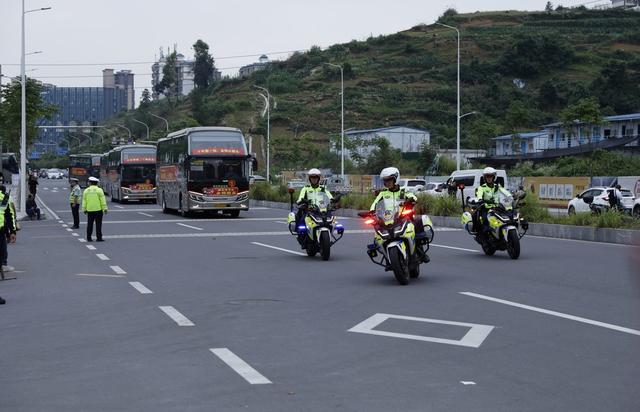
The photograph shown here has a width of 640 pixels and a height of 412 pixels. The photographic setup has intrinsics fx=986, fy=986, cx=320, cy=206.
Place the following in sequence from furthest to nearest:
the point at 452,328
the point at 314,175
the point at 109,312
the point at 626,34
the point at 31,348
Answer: the point at 626,34
the point at 314,175
the point at 109,312
the point at 452,328
the point at 31,348

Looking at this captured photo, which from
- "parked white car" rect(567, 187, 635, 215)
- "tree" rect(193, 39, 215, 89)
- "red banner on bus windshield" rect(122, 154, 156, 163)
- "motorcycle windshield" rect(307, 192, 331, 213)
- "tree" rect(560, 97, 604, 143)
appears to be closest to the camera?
"motorcycle windshield" rect(307, 192, 331, 213)

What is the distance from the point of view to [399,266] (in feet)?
45.6

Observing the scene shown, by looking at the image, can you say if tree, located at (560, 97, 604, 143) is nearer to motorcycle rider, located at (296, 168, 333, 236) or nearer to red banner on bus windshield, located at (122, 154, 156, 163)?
red banner on bus windshield, located at (122, 154, 156, 163)

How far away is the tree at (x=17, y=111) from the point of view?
52.9 metres

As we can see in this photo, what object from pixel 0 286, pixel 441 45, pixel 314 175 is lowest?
pixel 0 286

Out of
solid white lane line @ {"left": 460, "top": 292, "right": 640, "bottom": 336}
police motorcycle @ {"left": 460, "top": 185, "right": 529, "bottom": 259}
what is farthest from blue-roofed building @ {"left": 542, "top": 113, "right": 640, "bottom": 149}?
solid white lane line @ {"left": 460, "top": 292, "right": 640, "bottom": 336}

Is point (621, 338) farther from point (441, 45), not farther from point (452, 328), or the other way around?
point (441, 45)

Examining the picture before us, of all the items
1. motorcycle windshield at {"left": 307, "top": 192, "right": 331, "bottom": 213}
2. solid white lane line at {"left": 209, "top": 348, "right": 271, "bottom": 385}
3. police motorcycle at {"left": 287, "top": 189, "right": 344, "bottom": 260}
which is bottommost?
solid white lane line at {"left": 209, "top": 348, "right": 271, "bottom": 385}

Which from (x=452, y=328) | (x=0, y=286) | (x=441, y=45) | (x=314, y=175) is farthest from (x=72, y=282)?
(x=441, y=45)

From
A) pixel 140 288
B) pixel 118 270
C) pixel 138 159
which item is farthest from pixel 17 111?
pixel 140 288

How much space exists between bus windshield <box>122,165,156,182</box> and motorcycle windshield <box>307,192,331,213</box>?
3880cm

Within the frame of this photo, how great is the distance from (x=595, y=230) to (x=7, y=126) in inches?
1497

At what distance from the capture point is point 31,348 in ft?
29.5

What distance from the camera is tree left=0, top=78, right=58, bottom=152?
2083 inches
